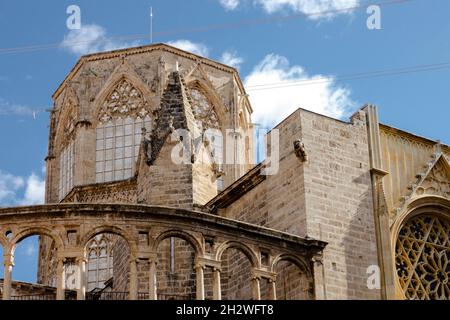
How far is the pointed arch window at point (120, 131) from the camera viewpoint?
124 ft

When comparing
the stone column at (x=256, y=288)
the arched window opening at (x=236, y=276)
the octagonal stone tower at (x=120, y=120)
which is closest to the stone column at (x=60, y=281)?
the stone column at (x=256, y=288)

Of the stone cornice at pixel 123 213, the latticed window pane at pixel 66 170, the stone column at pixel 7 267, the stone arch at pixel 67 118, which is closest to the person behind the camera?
the stone column at pixel 7 267

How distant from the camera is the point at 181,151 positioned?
28.4m

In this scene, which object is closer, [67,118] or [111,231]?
[111,231]

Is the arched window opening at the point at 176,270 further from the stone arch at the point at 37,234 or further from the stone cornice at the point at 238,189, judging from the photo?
the stone arch at the point at 37,234

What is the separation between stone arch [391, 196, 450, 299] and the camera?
86.7 ft

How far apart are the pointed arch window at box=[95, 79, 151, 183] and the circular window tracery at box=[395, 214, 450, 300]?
1217cm

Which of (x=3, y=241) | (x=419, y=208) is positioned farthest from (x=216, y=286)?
(x=419, y=208)

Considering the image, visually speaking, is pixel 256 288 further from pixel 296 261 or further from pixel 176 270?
pixel 176 270

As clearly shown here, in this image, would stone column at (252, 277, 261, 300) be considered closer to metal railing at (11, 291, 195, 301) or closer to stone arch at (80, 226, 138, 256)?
metal railing at (11, 291, 195, 301)

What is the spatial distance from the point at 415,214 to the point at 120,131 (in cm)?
1342

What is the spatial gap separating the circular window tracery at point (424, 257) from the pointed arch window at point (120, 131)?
39.9 ft

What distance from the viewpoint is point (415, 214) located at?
27672mm
